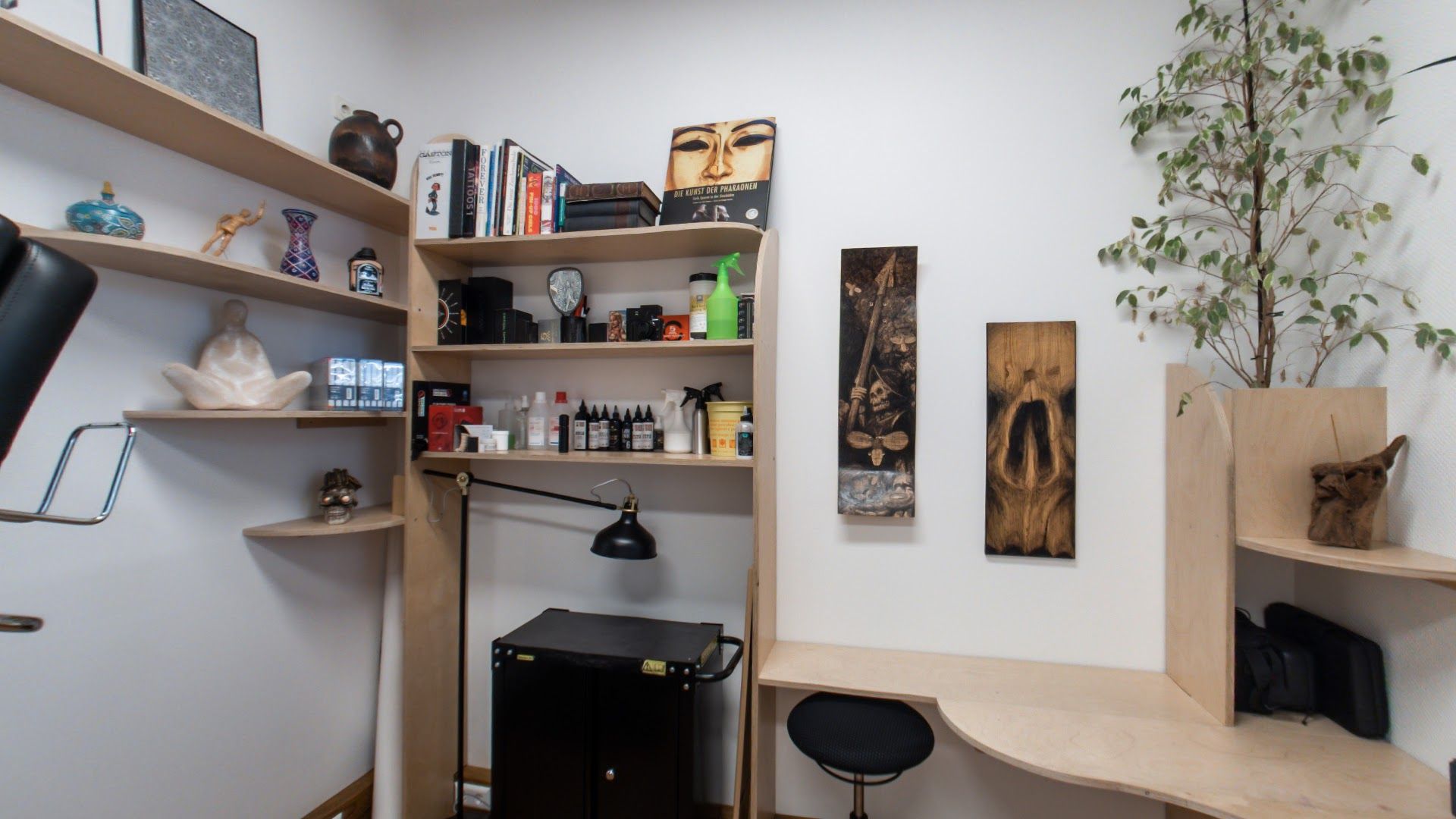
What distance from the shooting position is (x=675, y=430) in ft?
6.49

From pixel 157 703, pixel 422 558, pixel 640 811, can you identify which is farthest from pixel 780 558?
pixel 157 703

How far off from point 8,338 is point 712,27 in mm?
2114

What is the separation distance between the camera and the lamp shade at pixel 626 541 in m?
1.87

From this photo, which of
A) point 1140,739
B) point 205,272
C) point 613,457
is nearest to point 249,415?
point 205,272

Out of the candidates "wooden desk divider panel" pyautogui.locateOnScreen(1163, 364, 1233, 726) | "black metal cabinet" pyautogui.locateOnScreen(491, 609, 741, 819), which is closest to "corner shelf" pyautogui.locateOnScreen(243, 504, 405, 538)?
"black metal cabinet" pyautogui.locateOnScreen(491, 609, 741, 819)

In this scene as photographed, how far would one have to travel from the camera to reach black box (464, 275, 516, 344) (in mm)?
2164

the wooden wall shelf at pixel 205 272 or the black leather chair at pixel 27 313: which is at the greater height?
the wooden wall shelf at pixel 205 272

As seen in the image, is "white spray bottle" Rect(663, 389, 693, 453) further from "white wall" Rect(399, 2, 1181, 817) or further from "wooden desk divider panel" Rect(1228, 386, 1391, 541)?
"wooden desk divider panel" Rect(1228, 386, 1391, 541)

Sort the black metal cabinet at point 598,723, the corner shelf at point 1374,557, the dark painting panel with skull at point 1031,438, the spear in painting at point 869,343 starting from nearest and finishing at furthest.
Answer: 1. the corner shelf at point 1374,557
2. the black metal cabinet at point 598,723
3. the dark painting panel with skull at point 1031,438
4. the spear in painting at point 869,343

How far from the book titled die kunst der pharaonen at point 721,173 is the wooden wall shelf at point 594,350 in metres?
0.43

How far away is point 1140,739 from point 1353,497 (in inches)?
30.0

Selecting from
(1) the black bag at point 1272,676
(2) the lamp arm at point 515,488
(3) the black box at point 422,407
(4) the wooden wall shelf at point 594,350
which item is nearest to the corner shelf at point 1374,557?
(1) the black bag at point 1272,676

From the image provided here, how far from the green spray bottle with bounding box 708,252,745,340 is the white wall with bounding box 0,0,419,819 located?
1429 mm

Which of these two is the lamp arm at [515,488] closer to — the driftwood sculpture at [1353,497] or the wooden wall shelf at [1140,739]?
the wooden wall shelf at [1140,739]
